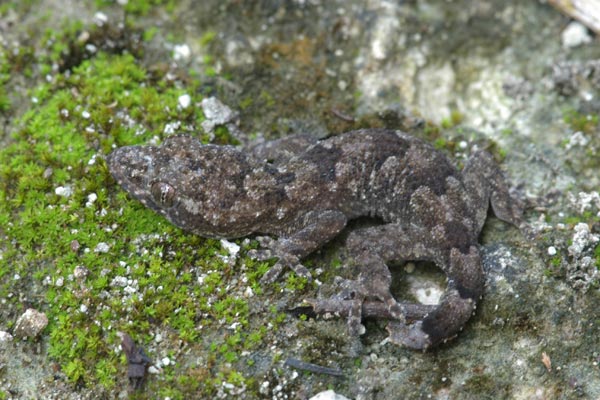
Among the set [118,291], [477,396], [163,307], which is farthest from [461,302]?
[118,291]

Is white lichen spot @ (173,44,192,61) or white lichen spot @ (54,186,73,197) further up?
white lichen spot @ (173,44,192,61)

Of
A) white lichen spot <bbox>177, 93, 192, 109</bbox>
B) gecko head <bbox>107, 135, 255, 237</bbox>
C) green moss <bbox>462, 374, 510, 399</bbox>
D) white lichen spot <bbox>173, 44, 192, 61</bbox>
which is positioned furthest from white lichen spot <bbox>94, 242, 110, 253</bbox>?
green moss <bbox>462, 374, 510, 399</bbox>

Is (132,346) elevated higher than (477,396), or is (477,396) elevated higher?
(132,346)

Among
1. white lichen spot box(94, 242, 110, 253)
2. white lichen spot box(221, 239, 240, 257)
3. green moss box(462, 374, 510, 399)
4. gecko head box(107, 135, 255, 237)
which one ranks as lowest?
green moss box(462, 374, 510, 399)

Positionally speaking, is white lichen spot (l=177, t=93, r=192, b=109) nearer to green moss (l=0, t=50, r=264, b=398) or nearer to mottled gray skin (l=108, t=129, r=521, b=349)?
green moss (l=0, t=50, r=264, b=398)

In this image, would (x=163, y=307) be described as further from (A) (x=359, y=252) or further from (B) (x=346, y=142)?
(B) (x=346, y=142)

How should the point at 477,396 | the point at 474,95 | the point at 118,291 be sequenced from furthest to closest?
the point at 474,95, the point at 118,291, the point at 477,396

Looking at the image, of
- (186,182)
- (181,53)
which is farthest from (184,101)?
(186,182)

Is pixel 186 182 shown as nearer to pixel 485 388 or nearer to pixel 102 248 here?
pixel 102 248
